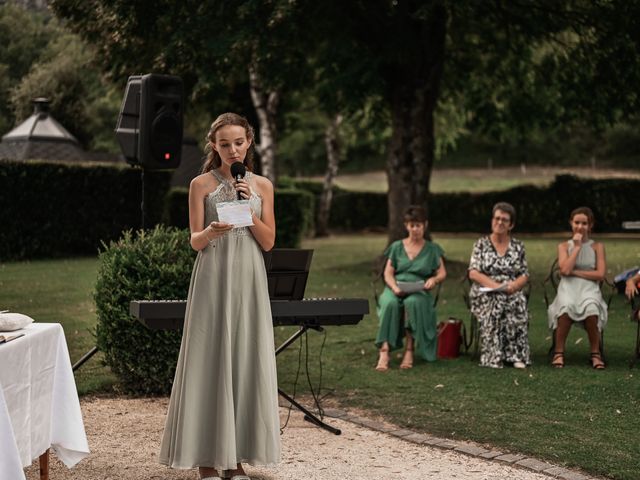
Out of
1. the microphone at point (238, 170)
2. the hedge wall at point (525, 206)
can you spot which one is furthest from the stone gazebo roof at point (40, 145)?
the microphone at point (238, 170)

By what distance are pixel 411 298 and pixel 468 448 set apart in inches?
123

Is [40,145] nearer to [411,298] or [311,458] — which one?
[411,298]

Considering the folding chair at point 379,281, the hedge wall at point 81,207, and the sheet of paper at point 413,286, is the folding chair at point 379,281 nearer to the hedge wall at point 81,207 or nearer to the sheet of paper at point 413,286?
the sheet of paper at point 413,286

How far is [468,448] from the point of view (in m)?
6.32

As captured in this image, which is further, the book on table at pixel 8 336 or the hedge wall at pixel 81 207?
the hedge wall at pixel 81 207

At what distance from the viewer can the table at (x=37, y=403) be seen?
401 centimetres

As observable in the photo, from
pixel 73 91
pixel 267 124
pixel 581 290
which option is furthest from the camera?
pixel 267 124

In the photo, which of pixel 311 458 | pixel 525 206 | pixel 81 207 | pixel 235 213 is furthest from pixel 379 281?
pixel 525 206

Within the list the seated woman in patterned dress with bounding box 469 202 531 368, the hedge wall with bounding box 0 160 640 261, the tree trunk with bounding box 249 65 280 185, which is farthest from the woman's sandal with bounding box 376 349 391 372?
the tree trunk with bounding box 249 65 280 185

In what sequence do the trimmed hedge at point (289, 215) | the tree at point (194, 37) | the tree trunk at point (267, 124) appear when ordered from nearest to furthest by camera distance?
the tree at point (194, 37) < the trimmed hedge at point (289, 215) < the tree trunk at point (267, 124)

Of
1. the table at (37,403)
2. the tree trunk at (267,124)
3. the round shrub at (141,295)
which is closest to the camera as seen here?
the table at (37,403)

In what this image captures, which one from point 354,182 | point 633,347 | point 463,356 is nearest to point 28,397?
point 463,356

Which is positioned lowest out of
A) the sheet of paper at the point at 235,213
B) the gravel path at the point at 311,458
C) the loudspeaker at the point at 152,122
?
the gravel path at the point at 311,458

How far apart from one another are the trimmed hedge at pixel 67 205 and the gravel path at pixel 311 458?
14.4 meters
